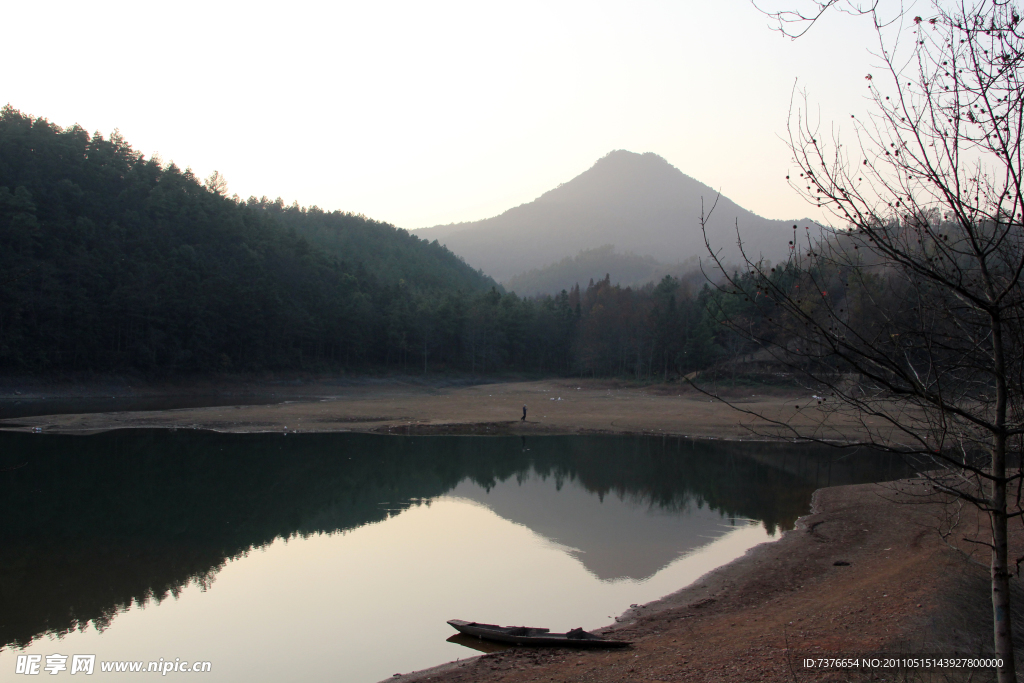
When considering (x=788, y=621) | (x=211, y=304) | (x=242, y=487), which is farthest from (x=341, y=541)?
(x=211, y=304)

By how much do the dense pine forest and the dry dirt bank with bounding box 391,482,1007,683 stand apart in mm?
33008

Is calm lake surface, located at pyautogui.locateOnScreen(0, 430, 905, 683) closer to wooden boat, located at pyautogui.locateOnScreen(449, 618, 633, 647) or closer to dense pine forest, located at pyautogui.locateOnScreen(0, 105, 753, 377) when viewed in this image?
wooden boat, located at pyautogui.locateOnScreen(449, 618, 633, 647)

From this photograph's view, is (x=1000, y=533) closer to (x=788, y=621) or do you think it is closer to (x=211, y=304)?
(x=788, y=621)

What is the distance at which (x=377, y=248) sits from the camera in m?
162

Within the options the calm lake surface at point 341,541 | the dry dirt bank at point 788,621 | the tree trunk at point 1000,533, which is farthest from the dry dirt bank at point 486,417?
the tree trunk at point 1000,533

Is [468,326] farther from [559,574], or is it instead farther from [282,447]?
[559,574]

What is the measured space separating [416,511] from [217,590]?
7.75 metres

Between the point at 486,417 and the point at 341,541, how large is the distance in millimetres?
26354

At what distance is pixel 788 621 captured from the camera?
9.65 m

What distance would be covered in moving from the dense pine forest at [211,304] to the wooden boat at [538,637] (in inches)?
1467

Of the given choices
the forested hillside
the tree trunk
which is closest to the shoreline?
the tree trunk

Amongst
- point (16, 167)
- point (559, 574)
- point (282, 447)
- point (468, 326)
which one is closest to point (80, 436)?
point (282, 447)

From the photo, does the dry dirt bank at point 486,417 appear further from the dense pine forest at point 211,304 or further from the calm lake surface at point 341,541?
the dense pine forest at point 211,304

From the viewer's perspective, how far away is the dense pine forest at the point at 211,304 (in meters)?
58.2
